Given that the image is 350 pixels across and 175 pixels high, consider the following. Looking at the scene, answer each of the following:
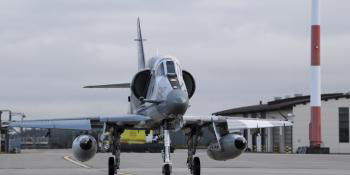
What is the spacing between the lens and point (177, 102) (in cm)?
2033

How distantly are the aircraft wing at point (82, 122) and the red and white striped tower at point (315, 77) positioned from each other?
171 ft

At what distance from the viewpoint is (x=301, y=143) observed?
8594 cm

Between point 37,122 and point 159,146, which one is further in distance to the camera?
point 159,146

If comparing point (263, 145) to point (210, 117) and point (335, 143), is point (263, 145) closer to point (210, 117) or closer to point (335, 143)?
point (335, 143)

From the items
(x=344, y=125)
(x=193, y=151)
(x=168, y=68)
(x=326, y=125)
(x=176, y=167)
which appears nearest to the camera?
(x=168, y=68)

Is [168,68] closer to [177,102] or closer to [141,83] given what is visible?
[177,102]

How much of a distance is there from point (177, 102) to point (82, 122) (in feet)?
16.2

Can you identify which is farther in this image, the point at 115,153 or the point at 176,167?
the point at 176,167

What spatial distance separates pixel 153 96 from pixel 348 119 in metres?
66.0

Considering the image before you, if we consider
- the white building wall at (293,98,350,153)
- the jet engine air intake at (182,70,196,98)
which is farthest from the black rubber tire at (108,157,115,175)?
the white building wall at (293,98,350,153)

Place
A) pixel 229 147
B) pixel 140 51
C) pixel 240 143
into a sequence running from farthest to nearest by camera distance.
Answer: pixel 140 51 → pixel 229 147 → pixel 240 143

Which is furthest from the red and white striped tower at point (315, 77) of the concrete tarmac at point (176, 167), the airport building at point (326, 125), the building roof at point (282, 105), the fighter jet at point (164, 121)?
the fighter jet at point (164, 121)

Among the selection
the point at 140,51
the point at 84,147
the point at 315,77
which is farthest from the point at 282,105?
the point at 84,147

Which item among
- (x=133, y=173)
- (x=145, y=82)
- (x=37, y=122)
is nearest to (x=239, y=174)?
(x=133, y=173)
